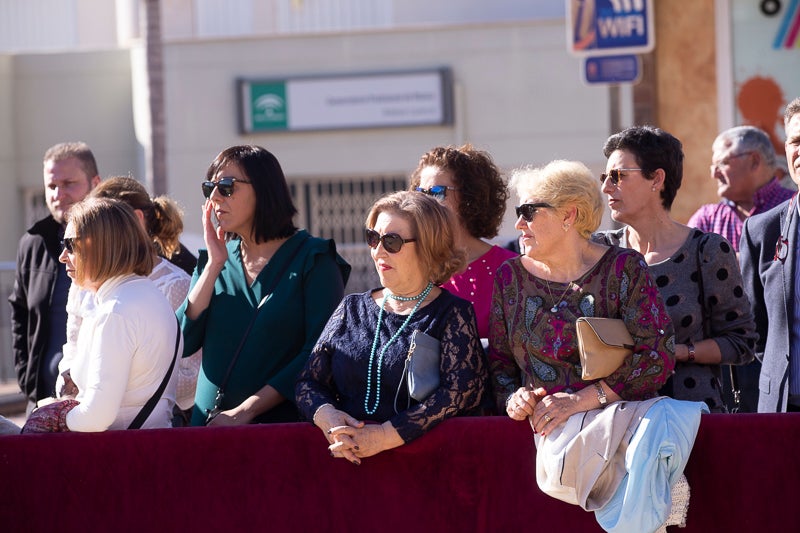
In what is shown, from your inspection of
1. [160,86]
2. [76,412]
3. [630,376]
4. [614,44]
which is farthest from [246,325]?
[160,86]

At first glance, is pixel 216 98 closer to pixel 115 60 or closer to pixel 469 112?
pixel 115 60

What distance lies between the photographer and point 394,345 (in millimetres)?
3828

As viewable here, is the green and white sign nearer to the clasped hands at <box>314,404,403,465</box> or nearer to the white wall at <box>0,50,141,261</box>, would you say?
the white wall at <box>0,50,141,261</box>

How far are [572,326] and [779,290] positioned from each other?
125 cm

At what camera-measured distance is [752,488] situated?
3566 mm

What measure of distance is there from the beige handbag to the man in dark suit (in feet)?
3.72

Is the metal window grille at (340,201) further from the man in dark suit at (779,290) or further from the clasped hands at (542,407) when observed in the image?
the clasped hands at (542,407)

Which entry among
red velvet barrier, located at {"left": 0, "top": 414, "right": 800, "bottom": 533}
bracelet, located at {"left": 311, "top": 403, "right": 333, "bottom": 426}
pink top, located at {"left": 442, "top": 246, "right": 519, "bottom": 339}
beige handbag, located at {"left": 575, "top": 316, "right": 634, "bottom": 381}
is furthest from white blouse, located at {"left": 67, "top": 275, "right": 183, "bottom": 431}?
beige handbag, located at {"left": 575, "top": 316, "right": 634, "bottom": 381}

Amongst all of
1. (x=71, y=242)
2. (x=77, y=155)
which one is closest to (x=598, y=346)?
(x=71, y=242)

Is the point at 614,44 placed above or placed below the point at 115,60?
below

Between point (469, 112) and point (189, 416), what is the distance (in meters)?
12.9

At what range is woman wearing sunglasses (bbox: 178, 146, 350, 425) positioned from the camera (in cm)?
434

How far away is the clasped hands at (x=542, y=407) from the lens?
355cm

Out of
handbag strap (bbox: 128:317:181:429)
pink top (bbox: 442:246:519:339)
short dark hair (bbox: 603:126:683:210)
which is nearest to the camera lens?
handbag strap (bbox: 128:317:181:429)
